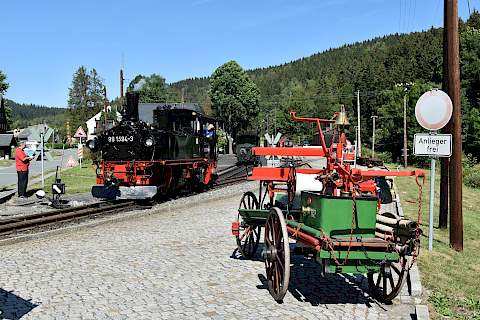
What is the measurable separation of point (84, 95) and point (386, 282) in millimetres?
97526

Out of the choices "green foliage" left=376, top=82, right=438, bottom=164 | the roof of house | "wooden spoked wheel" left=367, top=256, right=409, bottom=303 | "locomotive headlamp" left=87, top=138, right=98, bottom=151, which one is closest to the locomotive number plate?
"locomotive headlamp" left=87, top=138, right=98, bottom=151

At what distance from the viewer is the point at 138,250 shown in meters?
9.33

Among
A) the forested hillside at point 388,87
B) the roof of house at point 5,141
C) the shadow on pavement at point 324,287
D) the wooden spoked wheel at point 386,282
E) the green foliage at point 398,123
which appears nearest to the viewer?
the wooden spoked wheel at point 386,282

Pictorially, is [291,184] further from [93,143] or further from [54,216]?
[93,143]

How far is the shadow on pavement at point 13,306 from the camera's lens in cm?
574

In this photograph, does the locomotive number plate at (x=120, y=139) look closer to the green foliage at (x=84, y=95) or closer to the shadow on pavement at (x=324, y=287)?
the shadow on pavement at (x=324, y=287)

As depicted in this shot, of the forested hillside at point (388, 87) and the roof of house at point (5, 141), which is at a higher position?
the forested hillside at point (388, 87)

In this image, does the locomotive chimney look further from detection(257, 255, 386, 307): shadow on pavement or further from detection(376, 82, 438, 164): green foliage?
detection(376, 82, 438, 164): green foliage

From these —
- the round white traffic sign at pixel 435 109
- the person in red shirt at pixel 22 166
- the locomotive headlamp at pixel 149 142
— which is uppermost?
the round white traffic sign at pixel 435 109

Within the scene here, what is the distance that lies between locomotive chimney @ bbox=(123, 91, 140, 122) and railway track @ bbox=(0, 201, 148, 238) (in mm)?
2939

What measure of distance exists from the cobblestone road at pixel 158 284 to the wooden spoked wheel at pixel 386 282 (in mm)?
157

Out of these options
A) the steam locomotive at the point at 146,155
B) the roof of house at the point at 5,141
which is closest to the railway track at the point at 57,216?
the steam locomotive at the point at 146,155

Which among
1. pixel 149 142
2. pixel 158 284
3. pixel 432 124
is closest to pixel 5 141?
pixel 149 142

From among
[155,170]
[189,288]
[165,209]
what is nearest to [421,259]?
[189,288]
